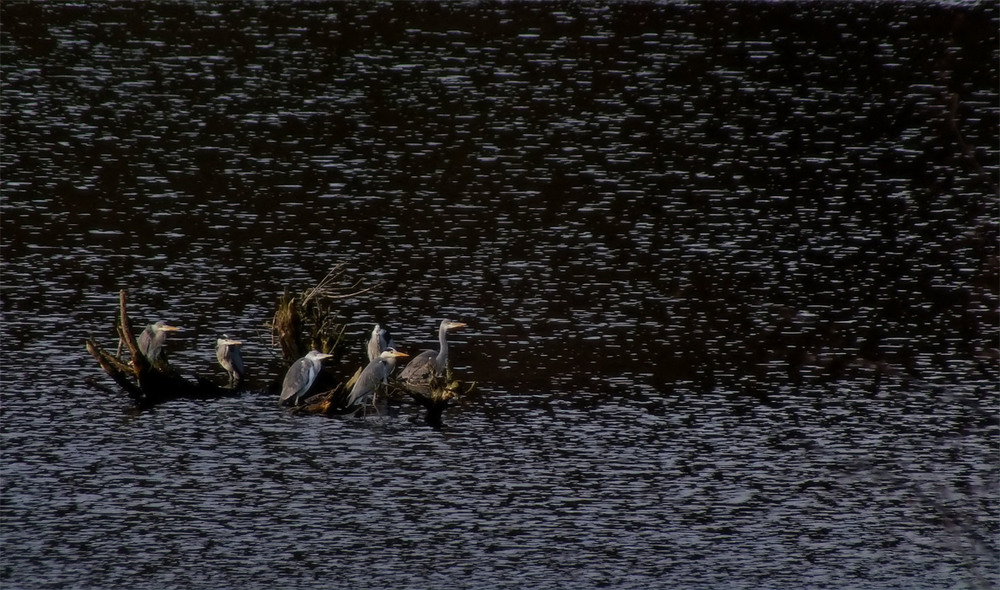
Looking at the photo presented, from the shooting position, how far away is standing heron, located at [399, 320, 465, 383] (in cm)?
2027

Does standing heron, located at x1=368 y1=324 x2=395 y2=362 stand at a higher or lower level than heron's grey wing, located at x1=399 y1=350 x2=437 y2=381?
higher

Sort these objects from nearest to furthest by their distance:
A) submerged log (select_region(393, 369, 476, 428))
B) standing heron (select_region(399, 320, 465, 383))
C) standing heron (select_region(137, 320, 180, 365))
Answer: submerged log (select_region(393, 369, 476, 428)) < standing heron (select_region(399, 320, 465, 383)) < standing heron (select_region(137, 320, 180, 365))

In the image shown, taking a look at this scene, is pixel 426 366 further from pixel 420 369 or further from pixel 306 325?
pixel 306 325

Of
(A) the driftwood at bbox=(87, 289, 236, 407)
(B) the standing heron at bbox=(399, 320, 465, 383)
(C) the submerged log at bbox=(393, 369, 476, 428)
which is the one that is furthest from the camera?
(B) the standing heron at bbox=(399, 320, 465, 383)

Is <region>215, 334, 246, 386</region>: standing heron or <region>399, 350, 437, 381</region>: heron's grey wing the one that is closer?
<region>399, 350, 437, 381</region>: heron's grey wing

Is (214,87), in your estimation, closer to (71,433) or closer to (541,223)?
(541,223)

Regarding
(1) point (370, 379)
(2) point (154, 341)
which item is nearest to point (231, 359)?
(2) point (154, 341)

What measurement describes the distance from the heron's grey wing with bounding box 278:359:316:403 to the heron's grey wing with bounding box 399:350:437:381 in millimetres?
1288

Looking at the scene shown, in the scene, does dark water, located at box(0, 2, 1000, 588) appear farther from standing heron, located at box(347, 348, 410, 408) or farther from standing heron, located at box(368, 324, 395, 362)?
standing heron, located at box(368, 324, 395, 362)

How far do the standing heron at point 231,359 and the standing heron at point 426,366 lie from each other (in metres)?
2.23

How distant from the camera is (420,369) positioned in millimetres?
20328

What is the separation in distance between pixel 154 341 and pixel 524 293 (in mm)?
6872

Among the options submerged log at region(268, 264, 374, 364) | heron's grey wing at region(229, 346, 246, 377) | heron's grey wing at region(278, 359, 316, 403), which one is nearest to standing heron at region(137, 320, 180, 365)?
heron's grey wing at region(229, 346, 246, 377)

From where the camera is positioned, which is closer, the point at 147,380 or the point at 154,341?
the point at 147,380
